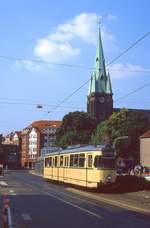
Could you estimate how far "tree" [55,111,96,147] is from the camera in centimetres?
12262

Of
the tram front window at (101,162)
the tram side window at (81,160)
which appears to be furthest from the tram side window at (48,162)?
the tram front window at (101,162)

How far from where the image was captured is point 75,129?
125 meters

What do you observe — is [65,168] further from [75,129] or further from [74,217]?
[75,129]

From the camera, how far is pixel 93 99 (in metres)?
158

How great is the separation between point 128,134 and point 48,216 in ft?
283

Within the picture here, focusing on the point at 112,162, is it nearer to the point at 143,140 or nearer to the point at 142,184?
the point at 142,184

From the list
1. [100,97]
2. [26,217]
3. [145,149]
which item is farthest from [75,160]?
[100,97]

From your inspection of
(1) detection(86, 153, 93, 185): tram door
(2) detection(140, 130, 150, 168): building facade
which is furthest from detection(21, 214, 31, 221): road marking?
(2) detection(140, 130, 150, 168): building facade

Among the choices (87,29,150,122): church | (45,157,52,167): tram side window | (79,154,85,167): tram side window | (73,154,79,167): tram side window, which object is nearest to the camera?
(79,154,85,167): tram side window

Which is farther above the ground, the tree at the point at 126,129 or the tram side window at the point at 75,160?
the tree at the point at 126,129

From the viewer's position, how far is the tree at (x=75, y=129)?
402 ft

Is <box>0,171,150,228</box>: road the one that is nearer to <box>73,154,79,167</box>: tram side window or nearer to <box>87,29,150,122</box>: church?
<box>73,154,79,167</box>: tram side window

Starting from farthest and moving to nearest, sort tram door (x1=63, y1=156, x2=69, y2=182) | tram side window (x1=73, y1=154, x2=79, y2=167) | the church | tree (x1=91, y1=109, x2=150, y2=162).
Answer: the church < tree (x1=91, y1=109, x2=150, y2=162) < tram door (x1=63, y1=156, x2=69, y2=182) < tram side window (x1=73, y1=154, x2=79, y2=167)

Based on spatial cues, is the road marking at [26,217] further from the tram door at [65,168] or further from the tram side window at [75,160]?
the tram door at [65,168]
